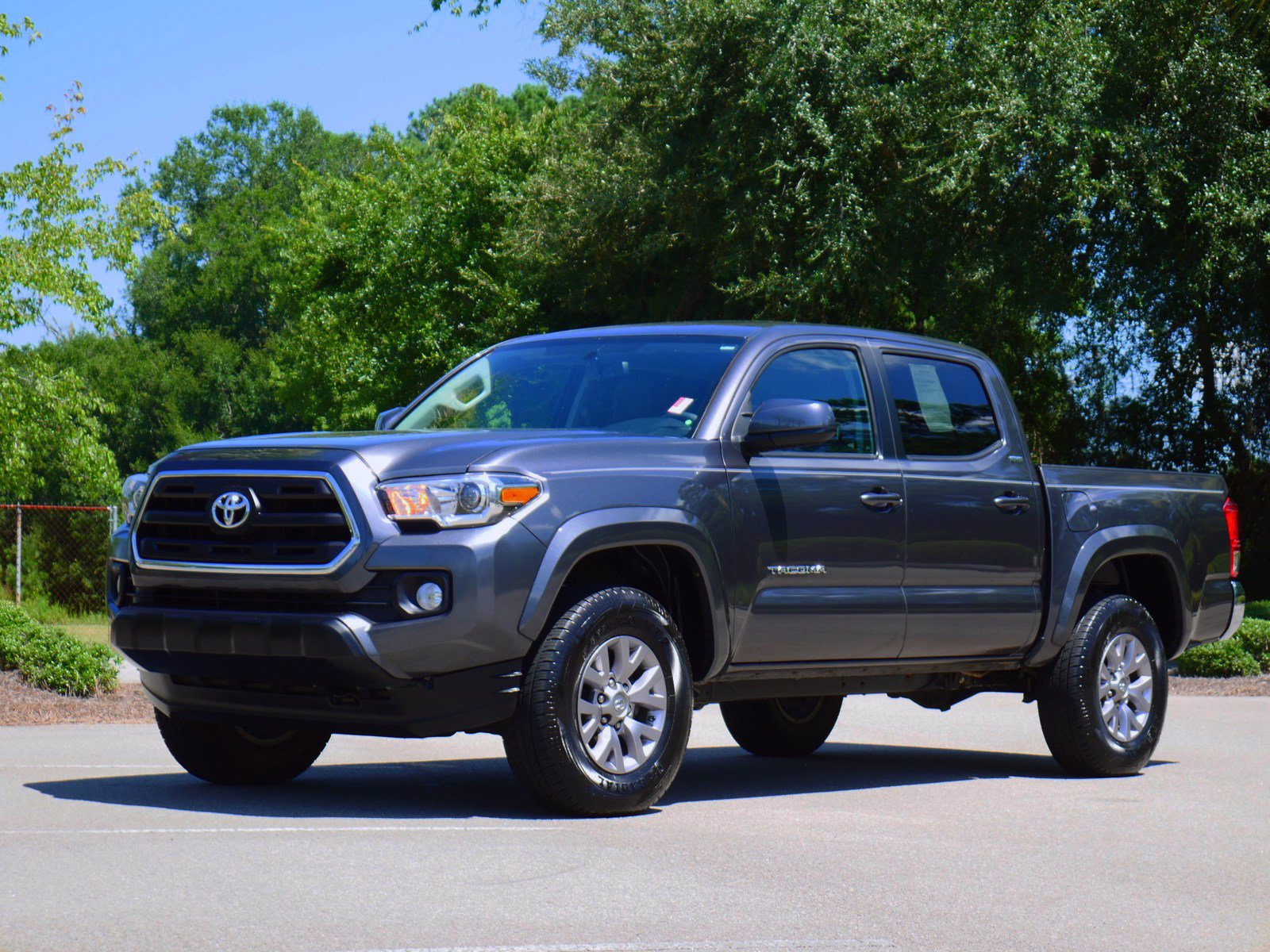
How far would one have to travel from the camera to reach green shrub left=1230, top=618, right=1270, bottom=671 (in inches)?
663

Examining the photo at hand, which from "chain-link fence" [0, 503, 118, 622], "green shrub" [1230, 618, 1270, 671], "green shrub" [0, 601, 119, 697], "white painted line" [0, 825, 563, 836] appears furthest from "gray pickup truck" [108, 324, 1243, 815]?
"chain-link fence" [0, 503, 118, 622]

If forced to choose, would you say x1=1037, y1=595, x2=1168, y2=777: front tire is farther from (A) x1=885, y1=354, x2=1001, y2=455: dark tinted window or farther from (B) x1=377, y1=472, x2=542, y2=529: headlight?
(B) x1=377, y1=472, x2=542, y2=529: headlight

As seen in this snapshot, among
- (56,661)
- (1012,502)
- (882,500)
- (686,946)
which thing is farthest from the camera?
(56,661)

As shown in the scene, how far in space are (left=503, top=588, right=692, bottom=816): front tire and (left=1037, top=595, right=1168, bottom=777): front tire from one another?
2813 mm

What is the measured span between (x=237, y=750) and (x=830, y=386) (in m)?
3.21

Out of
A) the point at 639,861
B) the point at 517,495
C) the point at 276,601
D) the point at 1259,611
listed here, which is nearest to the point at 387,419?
the point at 276,601

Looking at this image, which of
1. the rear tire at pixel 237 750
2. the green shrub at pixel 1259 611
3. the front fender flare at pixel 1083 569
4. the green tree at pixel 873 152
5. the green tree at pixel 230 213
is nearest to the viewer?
the rear tire at pixel 237 750

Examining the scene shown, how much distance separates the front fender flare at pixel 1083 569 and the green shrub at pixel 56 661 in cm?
723

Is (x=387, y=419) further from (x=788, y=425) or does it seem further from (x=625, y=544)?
(x=788, y=425)

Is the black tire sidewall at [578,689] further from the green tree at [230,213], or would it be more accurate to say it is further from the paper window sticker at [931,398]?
the green tree at [230,213]

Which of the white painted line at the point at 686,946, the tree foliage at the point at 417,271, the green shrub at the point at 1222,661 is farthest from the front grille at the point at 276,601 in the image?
the tree foliage at the point at 417,271

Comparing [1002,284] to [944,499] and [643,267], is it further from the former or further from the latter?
[944,499]

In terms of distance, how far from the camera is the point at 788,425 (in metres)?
7.26

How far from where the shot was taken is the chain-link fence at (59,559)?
2428cm
